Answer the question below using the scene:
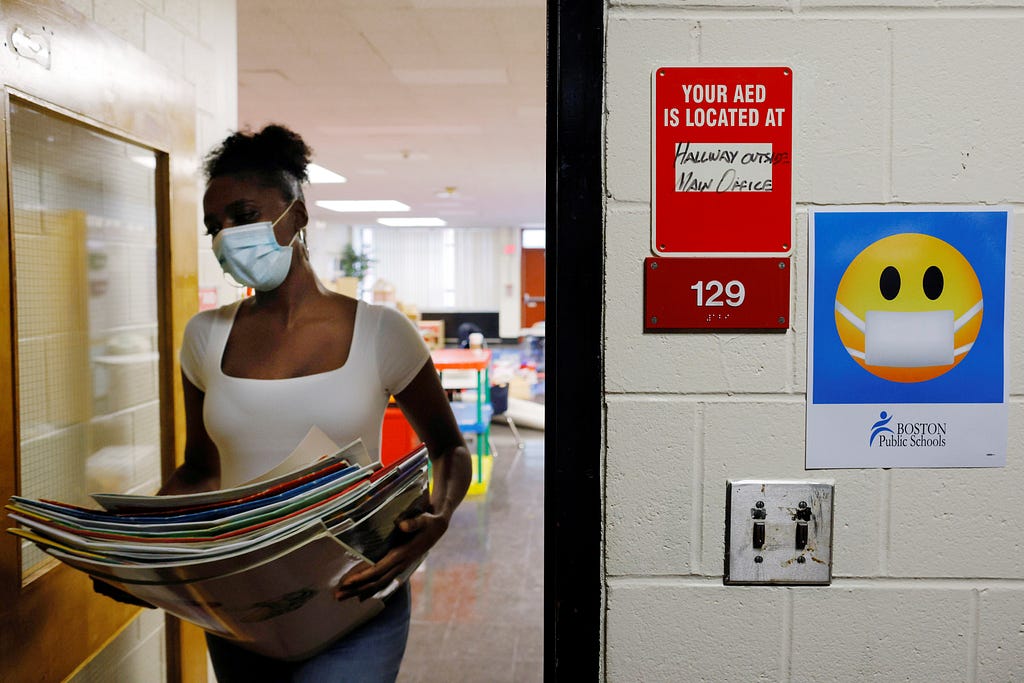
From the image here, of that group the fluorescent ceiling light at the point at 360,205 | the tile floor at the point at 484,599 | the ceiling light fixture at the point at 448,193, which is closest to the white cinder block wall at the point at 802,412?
the tile floor at the point at 484,599

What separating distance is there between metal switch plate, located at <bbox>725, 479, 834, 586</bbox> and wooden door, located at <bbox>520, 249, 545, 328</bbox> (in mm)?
14524

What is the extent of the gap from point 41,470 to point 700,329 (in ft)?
4.28

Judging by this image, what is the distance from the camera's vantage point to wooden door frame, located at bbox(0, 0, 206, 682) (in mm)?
1220

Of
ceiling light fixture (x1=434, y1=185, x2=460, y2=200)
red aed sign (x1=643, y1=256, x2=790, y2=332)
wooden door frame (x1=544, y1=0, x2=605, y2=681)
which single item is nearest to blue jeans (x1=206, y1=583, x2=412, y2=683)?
wooden door frame (x1=544, y1=0, x2=605, y2=681)

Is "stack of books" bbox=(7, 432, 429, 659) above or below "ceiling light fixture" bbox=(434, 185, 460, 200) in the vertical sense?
below

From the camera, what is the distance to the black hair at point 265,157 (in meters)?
1.85

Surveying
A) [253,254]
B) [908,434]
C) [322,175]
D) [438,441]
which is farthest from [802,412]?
[322,175]

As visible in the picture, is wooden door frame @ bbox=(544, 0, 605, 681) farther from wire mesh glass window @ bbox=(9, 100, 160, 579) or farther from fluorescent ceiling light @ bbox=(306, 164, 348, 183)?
fluorescent ceiling light @ bbox=(306, 164, 348, 183)

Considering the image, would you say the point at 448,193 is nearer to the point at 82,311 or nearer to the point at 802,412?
the point at 82,311

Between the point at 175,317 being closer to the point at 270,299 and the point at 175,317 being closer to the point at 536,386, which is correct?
the point at 270,299

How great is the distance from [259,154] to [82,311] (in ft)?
1.82

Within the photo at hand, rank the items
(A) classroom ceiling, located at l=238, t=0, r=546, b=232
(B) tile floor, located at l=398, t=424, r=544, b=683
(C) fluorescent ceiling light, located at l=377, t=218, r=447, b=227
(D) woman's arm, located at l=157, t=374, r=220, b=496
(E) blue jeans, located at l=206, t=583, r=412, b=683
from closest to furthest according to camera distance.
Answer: (E) blue jeans, located at l=206, t=583, r=412, b=683 → (D) woman's arm, located at l=157, t=374, r=220, b=496 → (B) tile floor, located at l=398, t=424, r=544, b=683 → (A) classroom ceiling, located at l=238, t=0, r=546, b=232 → (C) fluorescent ceiling light, located at l=377, t=218, r=447, b=227

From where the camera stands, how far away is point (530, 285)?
15641mm

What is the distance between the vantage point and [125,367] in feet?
5.77
